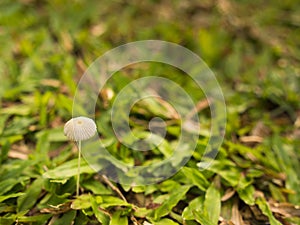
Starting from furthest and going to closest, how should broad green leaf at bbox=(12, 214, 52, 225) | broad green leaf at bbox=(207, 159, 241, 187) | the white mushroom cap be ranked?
broad green leaf at bbox=(207, 159, 241, 187), broad green leaf at bbox=(12, 214, 52, 225), the white mushroom cap

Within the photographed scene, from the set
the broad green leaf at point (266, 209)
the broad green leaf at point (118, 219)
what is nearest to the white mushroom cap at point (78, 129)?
the broad green leaf at point (118, 219)

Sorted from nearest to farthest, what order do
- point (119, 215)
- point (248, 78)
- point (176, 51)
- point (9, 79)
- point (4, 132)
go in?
point (119, 215)
point (4, 132)
point (9, 79)
point (248, 78)
point (176, 51)

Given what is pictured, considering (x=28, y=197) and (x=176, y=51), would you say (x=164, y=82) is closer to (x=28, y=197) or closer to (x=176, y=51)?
(x=176, y=51)

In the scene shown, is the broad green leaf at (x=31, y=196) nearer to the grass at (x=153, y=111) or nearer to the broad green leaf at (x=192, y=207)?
the grass at (x=153, y=111)

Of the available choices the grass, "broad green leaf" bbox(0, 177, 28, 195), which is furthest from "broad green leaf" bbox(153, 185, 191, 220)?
"broad green leaf" bbox(0, 177, 28, 195)

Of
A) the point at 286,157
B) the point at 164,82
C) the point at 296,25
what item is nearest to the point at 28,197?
the point at 164,82

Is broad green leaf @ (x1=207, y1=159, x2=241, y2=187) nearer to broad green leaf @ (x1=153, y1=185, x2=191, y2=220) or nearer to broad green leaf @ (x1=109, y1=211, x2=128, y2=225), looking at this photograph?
broad green leaf @ (x1=153, y1=185, x2=191, y2=220)
